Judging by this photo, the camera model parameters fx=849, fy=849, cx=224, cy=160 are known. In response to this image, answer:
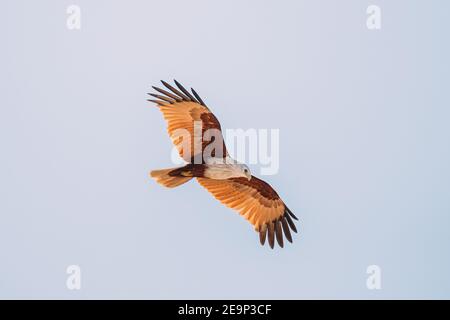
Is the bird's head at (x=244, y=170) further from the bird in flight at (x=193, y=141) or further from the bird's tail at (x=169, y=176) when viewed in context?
the bird's tail at (x=169, y=176)

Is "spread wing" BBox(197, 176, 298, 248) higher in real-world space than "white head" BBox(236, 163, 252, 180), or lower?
lower

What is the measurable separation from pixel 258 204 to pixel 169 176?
1797 millimetres

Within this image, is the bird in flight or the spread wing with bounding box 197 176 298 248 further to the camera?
the spread wing with bounding box 197 176 298 248

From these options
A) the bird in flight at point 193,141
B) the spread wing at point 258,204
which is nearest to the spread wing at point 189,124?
the bird in flight at point 193,141

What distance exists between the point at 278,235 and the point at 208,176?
1661mm

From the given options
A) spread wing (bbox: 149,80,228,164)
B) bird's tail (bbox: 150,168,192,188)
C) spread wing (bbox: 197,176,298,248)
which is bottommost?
spread wing (bbox: 197,176,298,248)

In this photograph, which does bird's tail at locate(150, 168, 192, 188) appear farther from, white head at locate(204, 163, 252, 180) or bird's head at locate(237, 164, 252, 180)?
bird's head at locate(237, 164, 252, 180)

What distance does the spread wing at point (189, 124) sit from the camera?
1258 cm

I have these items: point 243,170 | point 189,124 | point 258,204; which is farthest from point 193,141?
point 258,204

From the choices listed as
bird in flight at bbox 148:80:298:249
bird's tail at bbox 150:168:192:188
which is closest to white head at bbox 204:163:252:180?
bird in flight at bbox 148:80:298:249

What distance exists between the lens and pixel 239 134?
46.5 feet

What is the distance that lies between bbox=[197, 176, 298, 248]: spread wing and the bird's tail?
826mm

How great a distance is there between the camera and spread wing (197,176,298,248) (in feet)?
44.3
